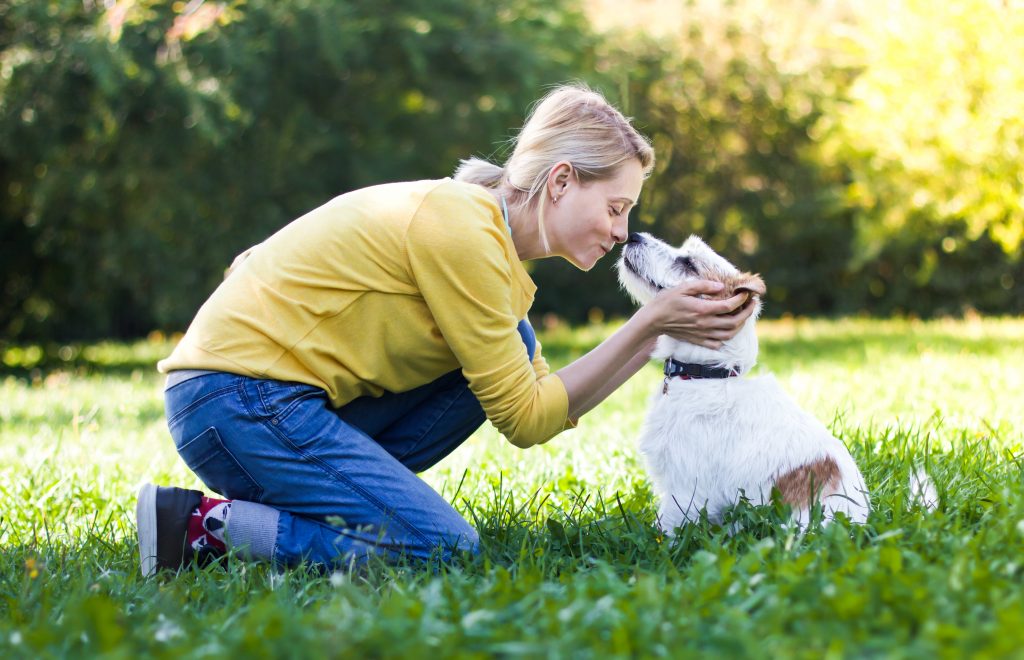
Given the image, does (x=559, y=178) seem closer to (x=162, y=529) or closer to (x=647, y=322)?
(x=647, y=322)

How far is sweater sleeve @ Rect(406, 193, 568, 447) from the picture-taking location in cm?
289

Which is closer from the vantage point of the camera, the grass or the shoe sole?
the grass

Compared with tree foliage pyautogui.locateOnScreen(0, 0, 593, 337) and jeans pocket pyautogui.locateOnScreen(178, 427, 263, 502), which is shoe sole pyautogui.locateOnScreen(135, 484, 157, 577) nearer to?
jeans pocket pyautogui.locateOnScreen(178, 427, 263, 502)

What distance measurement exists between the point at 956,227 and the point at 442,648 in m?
11.8

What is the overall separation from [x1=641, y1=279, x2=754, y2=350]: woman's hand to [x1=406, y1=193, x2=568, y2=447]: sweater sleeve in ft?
1.31

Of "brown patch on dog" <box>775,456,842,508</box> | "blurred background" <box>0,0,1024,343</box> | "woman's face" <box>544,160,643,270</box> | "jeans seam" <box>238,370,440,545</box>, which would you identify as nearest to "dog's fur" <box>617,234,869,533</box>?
"brown patch on dog" <box>775,456,842,508</box>

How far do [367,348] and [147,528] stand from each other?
2.78 ft

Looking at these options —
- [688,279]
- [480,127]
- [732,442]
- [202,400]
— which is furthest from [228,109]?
[732,442]

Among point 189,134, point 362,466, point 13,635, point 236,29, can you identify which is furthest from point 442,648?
point 189,134

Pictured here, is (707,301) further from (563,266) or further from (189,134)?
(563,266)

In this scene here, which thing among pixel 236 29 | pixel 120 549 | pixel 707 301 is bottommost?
pixel 120 549

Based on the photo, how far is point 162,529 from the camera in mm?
3006

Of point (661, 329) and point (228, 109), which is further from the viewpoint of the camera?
point (228, 109)

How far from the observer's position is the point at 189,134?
930 cm
